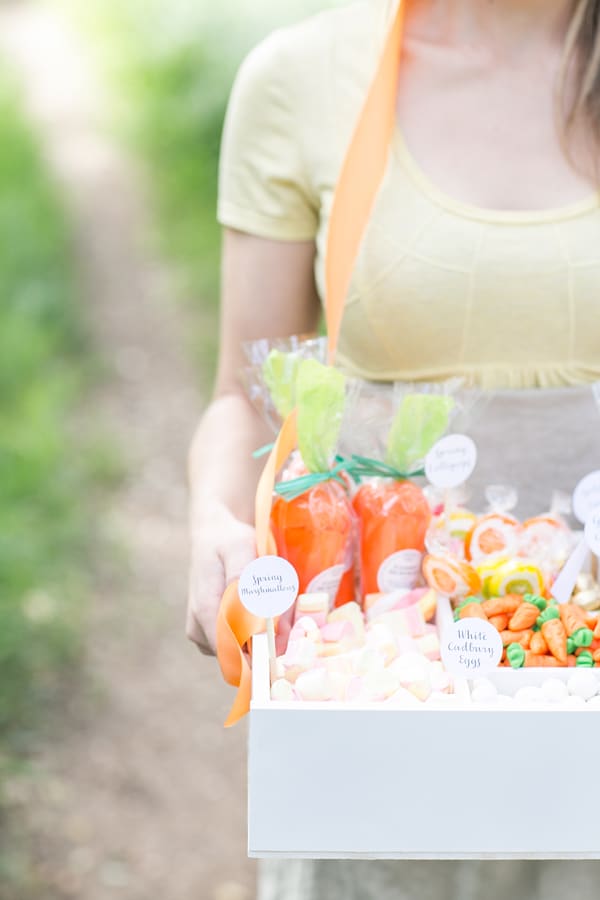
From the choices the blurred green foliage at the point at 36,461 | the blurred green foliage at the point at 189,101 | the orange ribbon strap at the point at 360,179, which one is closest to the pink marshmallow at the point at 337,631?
the orange ribbon strap at the point at 360,179

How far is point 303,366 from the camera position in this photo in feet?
4.39

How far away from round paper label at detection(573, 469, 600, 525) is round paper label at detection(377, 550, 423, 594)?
0.62ft

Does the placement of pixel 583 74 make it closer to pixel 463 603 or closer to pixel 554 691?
pixel 463 603

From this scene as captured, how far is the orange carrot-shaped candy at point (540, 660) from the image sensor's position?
1231 mm

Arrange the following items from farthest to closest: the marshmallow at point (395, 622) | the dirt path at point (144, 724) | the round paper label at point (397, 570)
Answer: the dirt path at point (144, 724) → the round paper label at point (397, 570) → the marshmallow at point (395, 622)

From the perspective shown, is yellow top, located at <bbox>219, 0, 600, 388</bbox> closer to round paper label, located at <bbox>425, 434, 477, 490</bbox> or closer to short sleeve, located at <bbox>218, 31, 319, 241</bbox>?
short sleeve, located at <bbox>218, 31, 319, 241</bbox>

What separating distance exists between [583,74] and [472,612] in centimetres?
73

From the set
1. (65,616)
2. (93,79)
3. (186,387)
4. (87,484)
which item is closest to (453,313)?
(65,616)

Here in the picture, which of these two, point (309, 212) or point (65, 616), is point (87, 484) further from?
point (309, 212)

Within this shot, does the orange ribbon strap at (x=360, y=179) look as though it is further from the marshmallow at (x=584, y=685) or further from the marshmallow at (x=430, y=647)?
the marshmallow at (x=584, y=685)

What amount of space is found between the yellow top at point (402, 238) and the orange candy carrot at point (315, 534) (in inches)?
12.1

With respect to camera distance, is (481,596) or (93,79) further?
(93,79)

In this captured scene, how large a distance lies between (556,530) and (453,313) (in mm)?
311

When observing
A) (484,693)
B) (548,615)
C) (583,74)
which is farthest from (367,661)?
(583,74)
